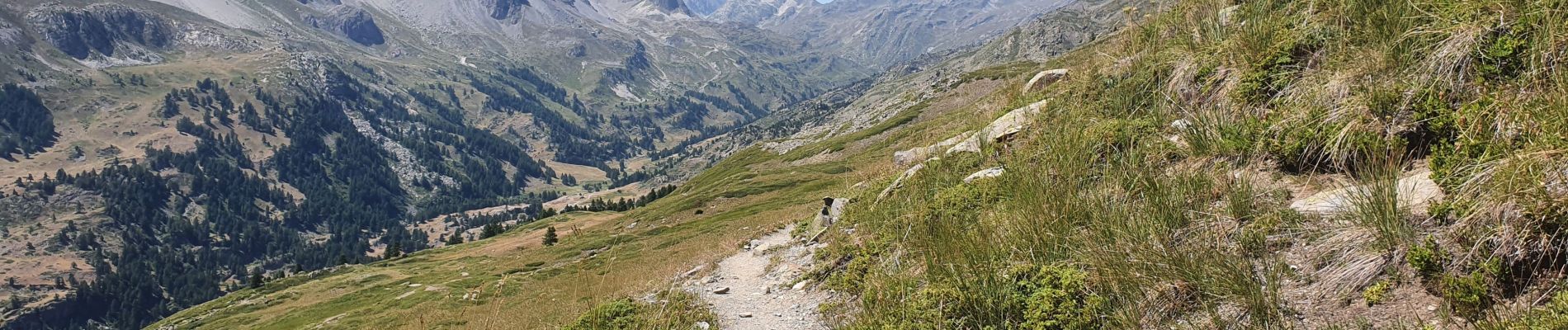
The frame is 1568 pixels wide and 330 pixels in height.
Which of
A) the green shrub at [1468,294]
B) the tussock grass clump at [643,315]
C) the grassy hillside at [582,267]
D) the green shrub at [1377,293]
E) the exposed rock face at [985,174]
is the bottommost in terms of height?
the grassy hillside at [582,267]

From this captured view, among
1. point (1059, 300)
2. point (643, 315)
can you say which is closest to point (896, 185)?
point (643, 315)

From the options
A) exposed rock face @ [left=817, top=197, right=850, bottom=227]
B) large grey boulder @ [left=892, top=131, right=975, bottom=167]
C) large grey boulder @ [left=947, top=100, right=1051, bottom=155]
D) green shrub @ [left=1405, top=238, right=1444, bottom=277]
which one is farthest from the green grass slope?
exposed rock face @ [left=817, top=197, right=850, bottom=227]

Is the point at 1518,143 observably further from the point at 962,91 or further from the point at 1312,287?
the point at 962,91

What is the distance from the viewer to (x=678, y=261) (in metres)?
19.9

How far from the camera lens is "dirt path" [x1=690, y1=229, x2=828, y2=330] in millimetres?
10945

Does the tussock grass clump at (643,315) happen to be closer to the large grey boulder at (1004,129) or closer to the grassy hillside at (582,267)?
the grassy hillside at (582,267)

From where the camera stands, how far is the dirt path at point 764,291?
1095 centimetres

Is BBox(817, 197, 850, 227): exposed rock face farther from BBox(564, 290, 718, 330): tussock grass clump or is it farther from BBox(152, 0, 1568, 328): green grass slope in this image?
BBox(564, 290, 718, 330): tussock grass clump

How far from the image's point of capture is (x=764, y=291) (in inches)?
513

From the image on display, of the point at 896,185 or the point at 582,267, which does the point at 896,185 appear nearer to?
the point at 896,185

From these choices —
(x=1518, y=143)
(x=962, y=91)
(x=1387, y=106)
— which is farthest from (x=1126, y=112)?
(x=962, y=91)

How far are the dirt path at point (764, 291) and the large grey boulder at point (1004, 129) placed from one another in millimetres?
4251

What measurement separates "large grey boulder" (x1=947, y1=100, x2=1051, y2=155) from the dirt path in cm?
425

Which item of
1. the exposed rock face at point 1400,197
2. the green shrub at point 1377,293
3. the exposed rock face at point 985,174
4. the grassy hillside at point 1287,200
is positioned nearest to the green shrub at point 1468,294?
the grassy hillside at point 1287,200
